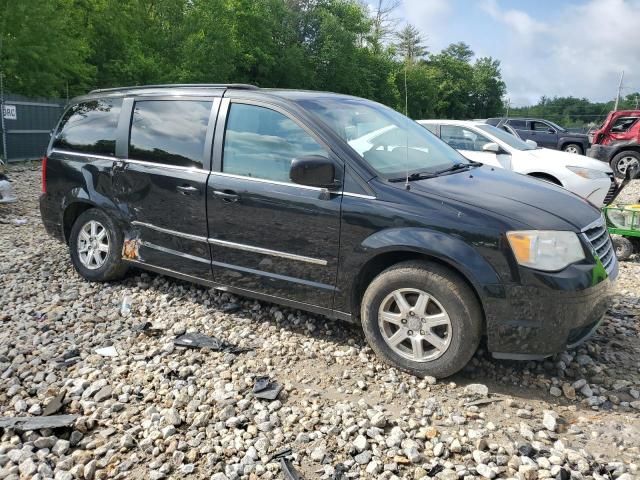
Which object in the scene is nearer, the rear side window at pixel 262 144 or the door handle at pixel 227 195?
the rear side window at pixel 262 144

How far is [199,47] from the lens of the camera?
78.5 ft

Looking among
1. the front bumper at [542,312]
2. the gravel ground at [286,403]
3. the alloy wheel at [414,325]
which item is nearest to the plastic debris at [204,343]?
the gravel ground at [286,403]

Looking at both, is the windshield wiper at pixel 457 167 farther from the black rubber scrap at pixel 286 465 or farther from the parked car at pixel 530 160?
the parked car at pixel 530 160

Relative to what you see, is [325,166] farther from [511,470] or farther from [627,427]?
[627,427]

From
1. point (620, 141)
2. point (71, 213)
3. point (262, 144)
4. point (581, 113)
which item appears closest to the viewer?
point (262, 144)

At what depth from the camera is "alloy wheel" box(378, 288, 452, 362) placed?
3.46 meters

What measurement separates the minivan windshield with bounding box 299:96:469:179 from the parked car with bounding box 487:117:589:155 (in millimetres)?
17744

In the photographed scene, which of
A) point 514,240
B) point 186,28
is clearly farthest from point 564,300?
point 186,28

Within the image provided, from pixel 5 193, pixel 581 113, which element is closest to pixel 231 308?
pixel 5 193

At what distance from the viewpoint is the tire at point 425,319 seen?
3.36 meters

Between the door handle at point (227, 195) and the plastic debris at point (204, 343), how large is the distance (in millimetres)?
1075

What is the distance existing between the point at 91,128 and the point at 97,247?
1.16 m

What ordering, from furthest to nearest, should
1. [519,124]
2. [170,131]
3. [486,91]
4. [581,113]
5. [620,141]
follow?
[486,91] → [581,113] → [519,124] → [620,141] → [170,131]

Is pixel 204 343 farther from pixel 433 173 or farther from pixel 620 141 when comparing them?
pixel 620 141
